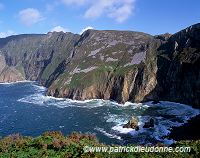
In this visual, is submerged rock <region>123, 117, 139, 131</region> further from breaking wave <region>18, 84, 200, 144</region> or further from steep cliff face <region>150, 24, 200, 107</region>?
steep cliff face <region>150, 24, 200, 107</region>

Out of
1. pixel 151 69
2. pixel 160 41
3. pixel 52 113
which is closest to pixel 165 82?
pixel 151 69

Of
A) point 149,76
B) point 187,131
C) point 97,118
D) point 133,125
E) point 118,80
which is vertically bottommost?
point 133,125

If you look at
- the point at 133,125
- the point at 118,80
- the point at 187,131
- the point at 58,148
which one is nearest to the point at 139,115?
the point at 133,125

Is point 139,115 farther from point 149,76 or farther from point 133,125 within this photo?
point 149,76

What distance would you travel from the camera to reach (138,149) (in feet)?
100

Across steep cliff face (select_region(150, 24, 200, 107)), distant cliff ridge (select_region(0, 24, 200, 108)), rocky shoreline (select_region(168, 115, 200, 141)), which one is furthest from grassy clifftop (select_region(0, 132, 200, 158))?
distant cliff ridge (select_region(0, 24, 200, 108))

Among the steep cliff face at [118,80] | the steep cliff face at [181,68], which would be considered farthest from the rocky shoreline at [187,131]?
the steep cliff face at [118,80]

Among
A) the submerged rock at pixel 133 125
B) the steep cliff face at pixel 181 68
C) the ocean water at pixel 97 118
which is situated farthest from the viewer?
the steep cliff face at pixel 181 68

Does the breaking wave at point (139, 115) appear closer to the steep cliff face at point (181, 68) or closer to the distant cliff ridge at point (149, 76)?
the steep cliff face at point (181, 68)

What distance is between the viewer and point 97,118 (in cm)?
12181

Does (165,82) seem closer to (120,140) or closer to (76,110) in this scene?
(76,110)

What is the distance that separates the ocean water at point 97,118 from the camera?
98.3m

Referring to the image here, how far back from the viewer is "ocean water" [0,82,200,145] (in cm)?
9831

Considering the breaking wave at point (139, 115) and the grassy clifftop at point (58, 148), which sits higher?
the grassy clifftop at point (58, 148)
